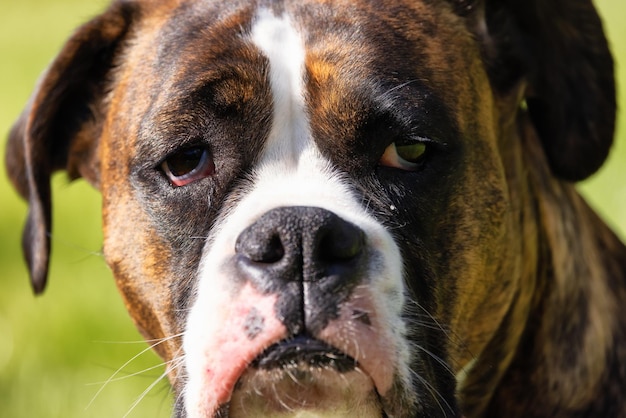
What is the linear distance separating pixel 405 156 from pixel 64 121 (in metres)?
1.34

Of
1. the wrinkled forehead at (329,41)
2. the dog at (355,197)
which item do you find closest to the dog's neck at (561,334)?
the dog at (355,197)

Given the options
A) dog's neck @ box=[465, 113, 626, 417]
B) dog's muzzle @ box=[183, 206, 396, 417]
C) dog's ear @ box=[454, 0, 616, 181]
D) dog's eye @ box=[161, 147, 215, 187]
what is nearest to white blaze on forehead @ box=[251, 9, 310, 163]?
dog's eye @ box=[161, 147, 215, 187]

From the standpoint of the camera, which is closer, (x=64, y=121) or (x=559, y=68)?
(x=559, y=68)

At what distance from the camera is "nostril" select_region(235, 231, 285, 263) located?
2881mm

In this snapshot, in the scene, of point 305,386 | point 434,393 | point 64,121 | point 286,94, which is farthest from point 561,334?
point 64,121

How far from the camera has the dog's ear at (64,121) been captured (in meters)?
3.88

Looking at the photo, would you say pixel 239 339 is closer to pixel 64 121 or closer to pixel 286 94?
pixel 286 94

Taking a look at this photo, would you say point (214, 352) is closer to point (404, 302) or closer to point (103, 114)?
point (404, 302)

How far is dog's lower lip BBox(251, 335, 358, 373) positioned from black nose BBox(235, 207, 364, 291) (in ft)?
0.46

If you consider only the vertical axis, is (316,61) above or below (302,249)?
above

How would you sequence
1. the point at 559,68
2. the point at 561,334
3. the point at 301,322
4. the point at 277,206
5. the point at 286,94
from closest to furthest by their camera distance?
the point at 301,322 < the point at 277,206 < the point at 286,94 < the point at 561,334 < the point at 559,68

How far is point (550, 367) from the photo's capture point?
3.56m

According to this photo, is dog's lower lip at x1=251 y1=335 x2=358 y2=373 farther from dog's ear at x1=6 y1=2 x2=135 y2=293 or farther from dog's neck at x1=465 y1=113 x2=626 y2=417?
dog's ear at x1=6 y1=2 x2=135 y2=293

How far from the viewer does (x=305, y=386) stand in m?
2.91
